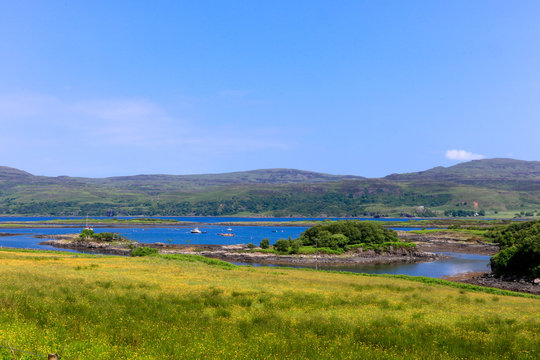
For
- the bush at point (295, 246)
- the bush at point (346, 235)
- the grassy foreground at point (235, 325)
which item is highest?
the grassy foreground at point (235, 325)

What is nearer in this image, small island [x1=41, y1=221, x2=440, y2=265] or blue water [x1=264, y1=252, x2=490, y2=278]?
blue water [x1=264, y1=252, x2=490, y2=278]

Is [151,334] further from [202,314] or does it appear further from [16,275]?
[16,275]

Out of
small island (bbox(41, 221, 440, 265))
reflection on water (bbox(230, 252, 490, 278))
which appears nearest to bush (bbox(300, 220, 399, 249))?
small island (bbox(41, 221, 440, 265))

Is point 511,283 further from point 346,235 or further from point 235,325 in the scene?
point 235,325

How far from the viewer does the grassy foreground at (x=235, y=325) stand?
14500mm

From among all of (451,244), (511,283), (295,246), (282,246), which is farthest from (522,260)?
(451,244)

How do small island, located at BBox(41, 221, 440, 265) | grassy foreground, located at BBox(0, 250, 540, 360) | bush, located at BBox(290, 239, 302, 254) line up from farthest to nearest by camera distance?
bush, located at BBox(290, 239, 302, 254) → small island, located at BBox(41, 221, 440, 265) → grassy foreground, located at BBox(0, 250, 540, 360)

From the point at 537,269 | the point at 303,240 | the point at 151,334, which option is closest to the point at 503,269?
the point at 537,269

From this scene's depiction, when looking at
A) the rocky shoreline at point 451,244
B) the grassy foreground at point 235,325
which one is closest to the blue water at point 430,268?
the rocky shoreline at point 451,244

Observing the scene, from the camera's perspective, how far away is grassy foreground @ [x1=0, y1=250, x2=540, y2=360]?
14.5m

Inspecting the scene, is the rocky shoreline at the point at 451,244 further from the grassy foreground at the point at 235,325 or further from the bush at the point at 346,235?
the grassy foreground at the point at 235,325

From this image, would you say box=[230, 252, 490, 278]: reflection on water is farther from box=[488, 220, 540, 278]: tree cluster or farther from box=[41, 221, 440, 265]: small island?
box=[488, 220, 540, 278]: tree cluster

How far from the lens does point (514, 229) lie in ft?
379

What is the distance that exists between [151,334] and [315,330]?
7.69m
